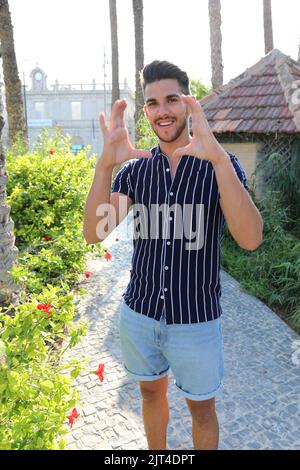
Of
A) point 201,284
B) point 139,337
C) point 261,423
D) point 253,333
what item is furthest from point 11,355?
point 253,333

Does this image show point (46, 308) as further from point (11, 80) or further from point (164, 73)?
point (11, 80)

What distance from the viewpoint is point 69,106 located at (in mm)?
39250

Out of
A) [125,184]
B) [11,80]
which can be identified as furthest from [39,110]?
[125,184]

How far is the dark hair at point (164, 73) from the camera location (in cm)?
184

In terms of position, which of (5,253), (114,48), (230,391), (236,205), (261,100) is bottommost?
(230,391)

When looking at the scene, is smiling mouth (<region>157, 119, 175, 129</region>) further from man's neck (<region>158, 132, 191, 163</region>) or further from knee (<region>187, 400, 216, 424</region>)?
knee (<region>187, 400, 216, 424</region>)

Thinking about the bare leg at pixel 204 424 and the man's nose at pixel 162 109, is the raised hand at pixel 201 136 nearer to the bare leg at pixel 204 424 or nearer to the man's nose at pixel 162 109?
the man's nose at pixel 162 109

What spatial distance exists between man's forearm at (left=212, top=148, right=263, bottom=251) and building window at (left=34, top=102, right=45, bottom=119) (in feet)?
134

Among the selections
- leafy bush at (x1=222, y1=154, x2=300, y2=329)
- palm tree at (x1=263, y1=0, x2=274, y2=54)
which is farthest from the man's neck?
palm tree at (x1=263, y1=0, x2=274, y2=54)

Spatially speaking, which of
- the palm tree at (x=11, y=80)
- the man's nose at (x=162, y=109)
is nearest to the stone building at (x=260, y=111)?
the palm tree at (x=11, y=80)

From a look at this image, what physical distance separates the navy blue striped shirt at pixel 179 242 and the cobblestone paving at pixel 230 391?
35.1 inches

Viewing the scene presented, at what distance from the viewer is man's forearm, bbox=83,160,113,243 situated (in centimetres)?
183

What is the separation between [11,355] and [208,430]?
41.9 inches

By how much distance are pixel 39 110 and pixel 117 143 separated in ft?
134
